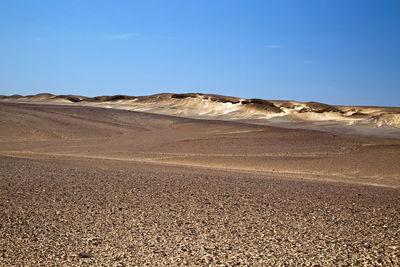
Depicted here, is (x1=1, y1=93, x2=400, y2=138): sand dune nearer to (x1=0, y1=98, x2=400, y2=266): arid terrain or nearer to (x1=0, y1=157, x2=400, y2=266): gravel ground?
(x1=0, y1=98, x2=400, y2=266): arid terrain

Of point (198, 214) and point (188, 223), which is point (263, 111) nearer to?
point (198, 214)

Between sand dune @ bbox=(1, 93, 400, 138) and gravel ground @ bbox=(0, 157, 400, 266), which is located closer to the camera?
gravel ground @ bbox=(0, 157, 400, 266)

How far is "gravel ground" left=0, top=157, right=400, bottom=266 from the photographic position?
7.50 m

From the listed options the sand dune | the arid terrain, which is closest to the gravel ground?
the arid terrain

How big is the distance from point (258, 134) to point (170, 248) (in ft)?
109

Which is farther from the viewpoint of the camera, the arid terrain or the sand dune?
the sand dune

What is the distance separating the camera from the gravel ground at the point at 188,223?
24.6 feet

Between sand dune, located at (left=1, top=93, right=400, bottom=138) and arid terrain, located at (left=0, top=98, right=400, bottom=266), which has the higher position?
sand dune, located at (left=1, top=93, right=400, bottom=138)

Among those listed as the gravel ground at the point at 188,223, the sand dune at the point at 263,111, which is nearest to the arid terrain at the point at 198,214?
the gravel ground at the point at 188,223

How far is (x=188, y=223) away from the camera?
9656 mm

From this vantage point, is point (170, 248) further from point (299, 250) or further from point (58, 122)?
point (58, 122)

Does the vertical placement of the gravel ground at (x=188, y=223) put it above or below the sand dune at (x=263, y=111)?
below

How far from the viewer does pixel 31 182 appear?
535 inches

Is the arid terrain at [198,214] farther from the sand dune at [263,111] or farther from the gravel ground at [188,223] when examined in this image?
the sand dune at [263,111]
